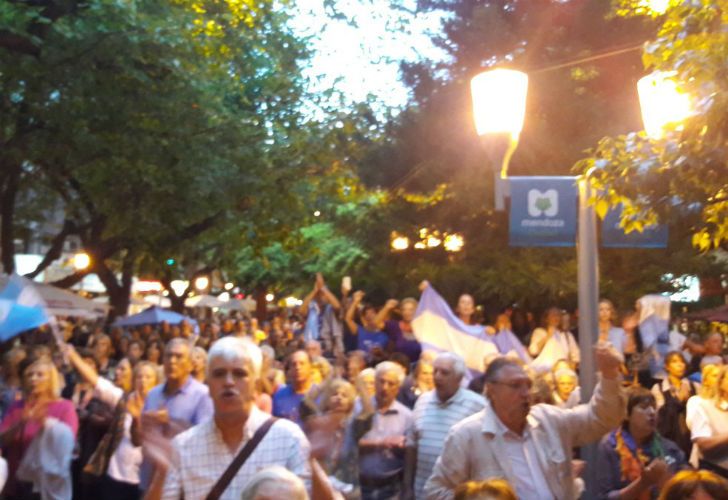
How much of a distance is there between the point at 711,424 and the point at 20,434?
5.55 metres

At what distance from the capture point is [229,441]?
14.8 feet

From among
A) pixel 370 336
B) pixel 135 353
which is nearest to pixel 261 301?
pixel 135 353

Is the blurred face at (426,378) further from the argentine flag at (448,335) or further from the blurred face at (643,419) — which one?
the blurred face at (643,419)

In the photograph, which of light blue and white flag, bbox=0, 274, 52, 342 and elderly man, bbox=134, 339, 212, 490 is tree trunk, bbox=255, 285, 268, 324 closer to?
light blue and white flag, bbox=0, 274, 52, 342

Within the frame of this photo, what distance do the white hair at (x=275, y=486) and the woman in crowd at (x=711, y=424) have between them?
5028mm

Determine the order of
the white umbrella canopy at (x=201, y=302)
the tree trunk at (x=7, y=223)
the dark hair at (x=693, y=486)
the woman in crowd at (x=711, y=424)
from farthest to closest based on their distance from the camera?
the white umbrella canopy at (x=201, y=302)
the tree trunk at (x=7, y=223)
the woman in crowd at (x=711, y=424)
the dark hair at (x=693, y=486)

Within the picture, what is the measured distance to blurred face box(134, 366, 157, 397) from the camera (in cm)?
918

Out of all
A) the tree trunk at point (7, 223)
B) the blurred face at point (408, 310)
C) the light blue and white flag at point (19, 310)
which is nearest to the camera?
the light blue and white flag at point (19, 310)

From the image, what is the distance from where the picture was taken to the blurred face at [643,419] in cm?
696

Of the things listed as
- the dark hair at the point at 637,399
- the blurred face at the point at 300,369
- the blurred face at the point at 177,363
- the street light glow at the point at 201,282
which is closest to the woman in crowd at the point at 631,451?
the dark hair at the point at 637,399

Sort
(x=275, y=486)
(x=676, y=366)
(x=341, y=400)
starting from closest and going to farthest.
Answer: (x=275, y=486) → (x=341, y=400) → (x=676, y=366)

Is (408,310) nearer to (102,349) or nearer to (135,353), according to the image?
(102,349)

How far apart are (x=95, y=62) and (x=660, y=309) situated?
8.40 m

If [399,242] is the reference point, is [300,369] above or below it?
below
